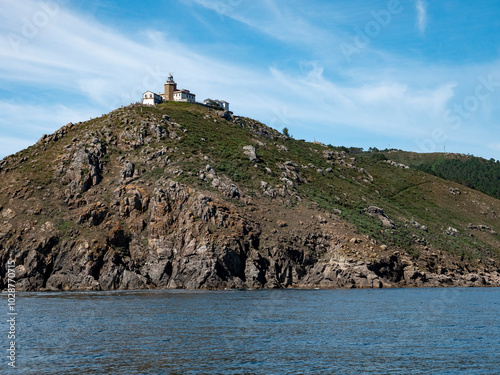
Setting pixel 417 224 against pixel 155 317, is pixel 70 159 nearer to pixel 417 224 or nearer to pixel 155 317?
pixel 155 317

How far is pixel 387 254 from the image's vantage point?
353 feet

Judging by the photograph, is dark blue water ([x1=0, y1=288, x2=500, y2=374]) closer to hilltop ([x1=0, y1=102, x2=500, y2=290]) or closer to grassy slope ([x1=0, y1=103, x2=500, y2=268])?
hilltop ([x1=0, y1=102, x2=500, y2=290])

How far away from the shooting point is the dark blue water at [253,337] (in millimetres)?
33656

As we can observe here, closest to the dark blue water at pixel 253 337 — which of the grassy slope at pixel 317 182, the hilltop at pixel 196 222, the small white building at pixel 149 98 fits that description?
the hilltop at pixel 196 222

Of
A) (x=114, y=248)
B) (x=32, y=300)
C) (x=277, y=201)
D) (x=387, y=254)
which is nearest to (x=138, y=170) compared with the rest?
(x=114, y=248)

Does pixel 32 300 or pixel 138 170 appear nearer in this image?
pixel 32 300

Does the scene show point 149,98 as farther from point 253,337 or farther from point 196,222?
point 253,337

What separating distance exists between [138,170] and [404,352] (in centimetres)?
9757

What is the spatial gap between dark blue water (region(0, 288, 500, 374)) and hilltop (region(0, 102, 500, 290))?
1037 inches

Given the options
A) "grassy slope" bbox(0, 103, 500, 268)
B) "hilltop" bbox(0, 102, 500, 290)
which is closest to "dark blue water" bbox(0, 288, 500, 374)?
"hilltop" bbox(0, 102, 500, 290)

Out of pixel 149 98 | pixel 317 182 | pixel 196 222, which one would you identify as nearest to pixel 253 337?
pixel 196 222

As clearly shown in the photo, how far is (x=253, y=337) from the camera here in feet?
145

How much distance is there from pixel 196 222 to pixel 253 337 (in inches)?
2443

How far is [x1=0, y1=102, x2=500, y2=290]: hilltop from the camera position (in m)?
100
